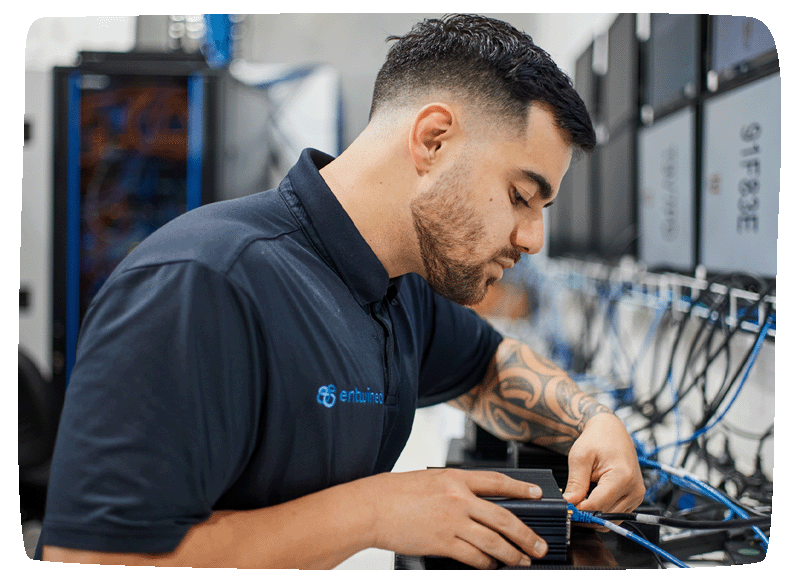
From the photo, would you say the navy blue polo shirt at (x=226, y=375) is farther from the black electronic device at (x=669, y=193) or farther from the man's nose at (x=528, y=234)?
the black electronic device at (x=669, y=193)

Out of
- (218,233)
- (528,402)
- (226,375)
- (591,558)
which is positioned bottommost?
(591,558)

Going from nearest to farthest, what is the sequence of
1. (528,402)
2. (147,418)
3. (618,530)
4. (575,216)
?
1. (147,418)
2. (618,530)
3. (528,402)
4. (575,216)

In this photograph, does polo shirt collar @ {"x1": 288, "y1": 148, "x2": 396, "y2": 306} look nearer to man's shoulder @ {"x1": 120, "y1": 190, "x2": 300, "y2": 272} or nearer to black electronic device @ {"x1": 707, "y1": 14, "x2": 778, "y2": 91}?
man's shoulder @ {"x1": 120, "y1": 190, "x2": 300, "y2": 272}

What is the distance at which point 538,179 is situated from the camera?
2.45ft

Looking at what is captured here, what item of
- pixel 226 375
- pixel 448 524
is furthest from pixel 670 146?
pixel 226 375

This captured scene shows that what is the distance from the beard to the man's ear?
3 centimetres

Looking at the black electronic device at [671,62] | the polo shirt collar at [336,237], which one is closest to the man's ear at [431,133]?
the polo shirt collar at [336,237]

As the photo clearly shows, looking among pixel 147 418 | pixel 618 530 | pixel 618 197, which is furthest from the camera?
pixel 618 197

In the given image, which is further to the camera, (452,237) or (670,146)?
(670,146)

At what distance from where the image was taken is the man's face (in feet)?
2.42

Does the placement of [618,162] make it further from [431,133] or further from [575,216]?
[431,133]

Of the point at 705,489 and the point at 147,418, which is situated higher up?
the point at 147,418

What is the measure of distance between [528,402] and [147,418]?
634 millimetres

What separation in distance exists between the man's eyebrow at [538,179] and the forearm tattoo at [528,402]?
1.24ft
